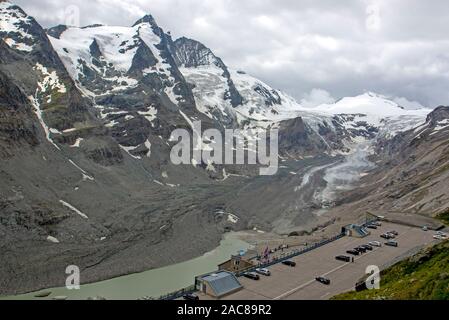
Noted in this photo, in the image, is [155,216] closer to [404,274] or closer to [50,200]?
[50,200]

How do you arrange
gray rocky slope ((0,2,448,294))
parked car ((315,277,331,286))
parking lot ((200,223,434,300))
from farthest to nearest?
gray rocky slope ((0,2,448,294)), parked car ((315,277,331,286)), parking lot ((200,223,434,300))

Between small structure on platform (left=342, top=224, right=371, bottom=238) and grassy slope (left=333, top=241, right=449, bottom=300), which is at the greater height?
small structure on platform (left=342, top=224, right=371, bottom=238)

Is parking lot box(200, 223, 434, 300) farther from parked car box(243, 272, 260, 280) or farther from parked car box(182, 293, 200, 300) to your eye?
parked car box(182, 293, 200, 300)

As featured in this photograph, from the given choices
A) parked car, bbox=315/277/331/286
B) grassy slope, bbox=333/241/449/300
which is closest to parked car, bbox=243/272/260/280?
parked car, bbox=315/277/331/286

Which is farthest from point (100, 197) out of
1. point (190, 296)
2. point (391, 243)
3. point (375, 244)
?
point (190, 296)

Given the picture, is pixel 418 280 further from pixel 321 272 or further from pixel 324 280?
pixel 321 272
